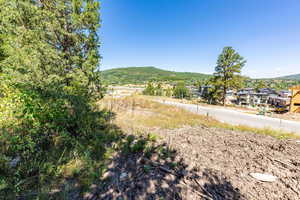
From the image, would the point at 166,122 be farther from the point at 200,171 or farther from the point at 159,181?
the point at 159,181

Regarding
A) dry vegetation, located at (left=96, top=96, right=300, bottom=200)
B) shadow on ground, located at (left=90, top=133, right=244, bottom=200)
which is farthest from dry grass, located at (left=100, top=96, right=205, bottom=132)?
shadow on ground, located at (left=90, top=133, right=244, bottom=200)

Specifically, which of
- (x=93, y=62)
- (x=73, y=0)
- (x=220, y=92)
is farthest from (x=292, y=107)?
(x=73, y=0)

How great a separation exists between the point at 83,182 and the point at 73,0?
21.2 ft

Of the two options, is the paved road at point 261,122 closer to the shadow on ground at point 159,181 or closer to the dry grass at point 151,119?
the dry grass at point 151,119

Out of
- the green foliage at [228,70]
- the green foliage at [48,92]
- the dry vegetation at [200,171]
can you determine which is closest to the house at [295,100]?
the green foliage at [228,70]

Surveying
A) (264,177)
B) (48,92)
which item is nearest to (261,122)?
(264,177)

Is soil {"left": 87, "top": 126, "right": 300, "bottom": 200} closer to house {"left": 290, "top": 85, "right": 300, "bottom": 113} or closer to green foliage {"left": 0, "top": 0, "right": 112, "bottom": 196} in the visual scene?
green foliage {"left": 0, "top": 0, "right": 112, "bottom": 196}

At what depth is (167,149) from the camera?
2.90m

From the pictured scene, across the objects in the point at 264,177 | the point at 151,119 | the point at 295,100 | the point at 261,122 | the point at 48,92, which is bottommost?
the point at 261,122

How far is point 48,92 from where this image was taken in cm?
260

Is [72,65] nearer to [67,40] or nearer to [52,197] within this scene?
[67,40]

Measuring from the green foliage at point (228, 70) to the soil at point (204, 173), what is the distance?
19.7 metres

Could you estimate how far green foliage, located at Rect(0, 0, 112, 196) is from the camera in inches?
78.2

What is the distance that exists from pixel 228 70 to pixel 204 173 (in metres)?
22.7
